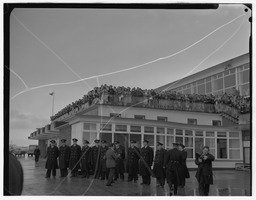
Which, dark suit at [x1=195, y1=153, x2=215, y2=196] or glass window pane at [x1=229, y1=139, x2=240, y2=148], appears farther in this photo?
glass window pane at [x1=229, y1=139, x2=240, y2=148]

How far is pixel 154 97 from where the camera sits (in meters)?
5.44

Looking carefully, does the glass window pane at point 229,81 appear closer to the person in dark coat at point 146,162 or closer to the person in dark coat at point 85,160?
the person in dark coat at point 146,162

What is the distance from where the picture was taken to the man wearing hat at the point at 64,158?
5.36m

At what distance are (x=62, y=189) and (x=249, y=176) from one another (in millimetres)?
2324

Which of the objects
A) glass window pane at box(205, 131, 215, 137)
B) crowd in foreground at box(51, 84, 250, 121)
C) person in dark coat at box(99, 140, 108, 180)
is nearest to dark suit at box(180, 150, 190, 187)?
glass window pane at box(205, 131, 215, 137)

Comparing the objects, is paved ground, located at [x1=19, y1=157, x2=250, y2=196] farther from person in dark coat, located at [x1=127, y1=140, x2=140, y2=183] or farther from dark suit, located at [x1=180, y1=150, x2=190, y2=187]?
person in dark coat, located at [x1=127, y1=140, x2=140, y2=183]

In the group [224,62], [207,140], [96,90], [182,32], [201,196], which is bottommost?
[201,196]

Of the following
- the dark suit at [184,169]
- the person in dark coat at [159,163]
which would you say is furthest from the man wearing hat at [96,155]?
the dark suit at [184,169]

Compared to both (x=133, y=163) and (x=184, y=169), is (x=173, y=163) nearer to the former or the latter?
(x=184, y=169)

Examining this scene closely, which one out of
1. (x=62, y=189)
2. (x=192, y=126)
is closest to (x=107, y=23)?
(x=192, y=126)

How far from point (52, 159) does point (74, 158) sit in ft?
1.40

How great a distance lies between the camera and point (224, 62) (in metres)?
5.33

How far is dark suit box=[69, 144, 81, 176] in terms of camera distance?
5340 mm

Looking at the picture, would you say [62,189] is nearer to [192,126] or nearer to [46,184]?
[46,184]
